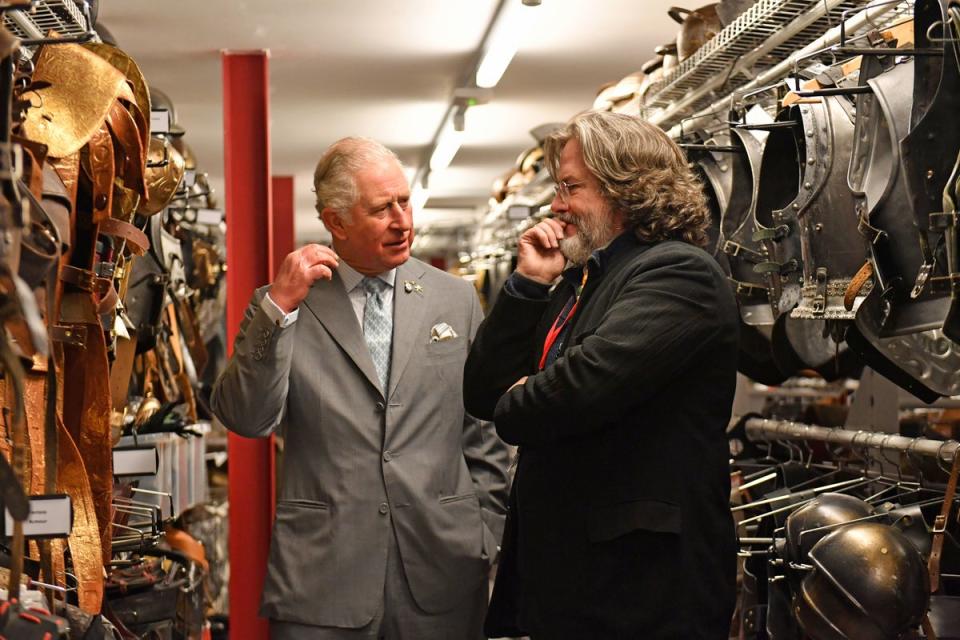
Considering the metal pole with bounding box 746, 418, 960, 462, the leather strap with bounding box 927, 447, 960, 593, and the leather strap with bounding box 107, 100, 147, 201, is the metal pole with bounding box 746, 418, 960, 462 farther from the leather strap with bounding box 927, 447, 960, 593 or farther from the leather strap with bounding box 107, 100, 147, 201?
the leather strap with bounding box 107, 100, 147, 201

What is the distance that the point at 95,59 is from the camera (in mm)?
2643

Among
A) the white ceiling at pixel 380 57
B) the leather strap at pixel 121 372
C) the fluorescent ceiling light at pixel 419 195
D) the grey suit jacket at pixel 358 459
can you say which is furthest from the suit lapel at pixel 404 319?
the fluorescent ceiling light at pixel 419 195

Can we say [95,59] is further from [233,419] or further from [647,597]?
[647,597]

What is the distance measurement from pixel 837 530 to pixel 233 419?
158 centimetres

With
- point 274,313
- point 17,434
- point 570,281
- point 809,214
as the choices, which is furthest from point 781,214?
point 17,434

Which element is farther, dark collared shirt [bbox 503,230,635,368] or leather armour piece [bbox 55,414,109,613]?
dark collared shirt [bbox 503,230,635,368]

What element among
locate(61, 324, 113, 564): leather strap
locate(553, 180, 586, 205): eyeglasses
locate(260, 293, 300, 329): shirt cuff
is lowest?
locate(61, 324, 113, 564): leather strap

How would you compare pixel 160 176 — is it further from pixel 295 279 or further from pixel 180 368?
pixel 180 368

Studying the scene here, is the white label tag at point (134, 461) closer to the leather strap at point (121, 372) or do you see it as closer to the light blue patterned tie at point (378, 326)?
the leather strap at point (121, 372)

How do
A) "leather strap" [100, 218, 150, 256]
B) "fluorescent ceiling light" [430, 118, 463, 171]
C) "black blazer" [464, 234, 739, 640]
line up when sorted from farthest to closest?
"fluorescent ceiling light" [430, 118, 463, 171] → "leather strap" [100, 218, 150, 256] → "black blazer" [464, 234, 739, 640]

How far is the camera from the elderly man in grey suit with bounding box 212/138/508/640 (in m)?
3.15

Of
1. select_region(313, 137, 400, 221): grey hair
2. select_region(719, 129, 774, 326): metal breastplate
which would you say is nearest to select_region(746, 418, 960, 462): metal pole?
select_region(719, 129, 774, 326): metal breastplate

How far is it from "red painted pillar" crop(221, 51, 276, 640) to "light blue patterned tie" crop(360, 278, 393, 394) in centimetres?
328

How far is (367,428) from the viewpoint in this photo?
3258mm
